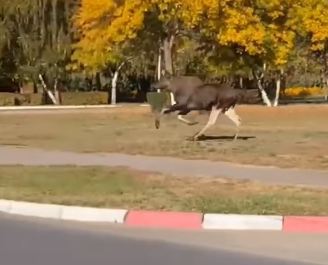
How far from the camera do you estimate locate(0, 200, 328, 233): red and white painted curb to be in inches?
463

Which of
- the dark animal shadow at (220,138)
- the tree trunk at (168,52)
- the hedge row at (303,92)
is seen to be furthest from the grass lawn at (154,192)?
the hedge row at (303,92)

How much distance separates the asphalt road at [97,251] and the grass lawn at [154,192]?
198 centimetres

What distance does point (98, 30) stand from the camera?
53.4 meters

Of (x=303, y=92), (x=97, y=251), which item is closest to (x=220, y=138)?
(x=97, y=251)

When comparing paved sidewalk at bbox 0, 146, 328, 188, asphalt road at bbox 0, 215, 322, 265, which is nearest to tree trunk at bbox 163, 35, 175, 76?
paved sidewalk at bbox 0, 146, 328, 188

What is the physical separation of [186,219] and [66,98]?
5793cm

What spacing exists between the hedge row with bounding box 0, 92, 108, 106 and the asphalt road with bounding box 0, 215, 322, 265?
174ft

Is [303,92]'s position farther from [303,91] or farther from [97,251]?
[97,251]

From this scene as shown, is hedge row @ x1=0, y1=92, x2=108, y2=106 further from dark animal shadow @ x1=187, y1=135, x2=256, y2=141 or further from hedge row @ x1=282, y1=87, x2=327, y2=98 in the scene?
dark animal shadow @ x1=187, y1=135, x2=256, y2=141

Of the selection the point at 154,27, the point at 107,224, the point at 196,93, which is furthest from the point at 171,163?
the point at 154,27

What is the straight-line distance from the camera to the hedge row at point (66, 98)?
64.4m

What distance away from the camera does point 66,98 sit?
69.4 meters

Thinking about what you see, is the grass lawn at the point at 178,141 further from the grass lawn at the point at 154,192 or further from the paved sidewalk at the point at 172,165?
the grass lawn at the point at 154,192

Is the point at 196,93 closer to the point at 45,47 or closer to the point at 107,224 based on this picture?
the point at 107,224
